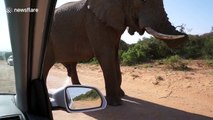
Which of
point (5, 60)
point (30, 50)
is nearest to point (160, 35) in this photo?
point (5, 60)

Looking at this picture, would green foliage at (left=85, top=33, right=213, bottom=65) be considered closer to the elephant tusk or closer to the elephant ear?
the elephant ear

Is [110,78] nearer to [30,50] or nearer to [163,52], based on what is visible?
[30,50]

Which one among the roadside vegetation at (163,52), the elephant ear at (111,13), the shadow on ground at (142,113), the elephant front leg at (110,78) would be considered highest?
the elephant ear at (111,13)

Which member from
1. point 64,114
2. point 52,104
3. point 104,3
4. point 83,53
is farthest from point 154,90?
point 52,104

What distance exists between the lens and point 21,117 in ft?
6.35

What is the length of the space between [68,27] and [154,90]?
9.94 feet

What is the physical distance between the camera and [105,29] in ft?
27.6

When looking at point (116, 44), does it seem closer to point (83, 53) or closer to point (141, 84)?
point (83, 53)

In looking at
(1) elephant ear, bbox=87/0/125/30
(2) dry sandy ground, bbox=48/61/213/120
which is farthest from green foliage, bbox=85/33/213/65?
(1) elephant ear, bbox=87/0/125/30

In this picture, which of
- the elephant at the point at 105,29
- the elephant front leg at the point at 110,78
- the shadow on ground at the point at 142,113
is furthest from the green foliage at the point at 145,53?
the shadow on ground at the point at 142,113

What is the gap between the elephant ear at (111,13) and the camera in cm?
824

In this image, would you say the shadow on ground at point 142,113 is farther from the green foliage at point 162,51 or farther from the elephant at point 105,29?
the green foliage at point 162,51

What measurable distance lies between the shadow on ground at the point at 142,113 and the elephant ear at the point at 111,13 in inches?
67.3

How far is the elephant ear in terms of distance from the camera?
8242 mm
